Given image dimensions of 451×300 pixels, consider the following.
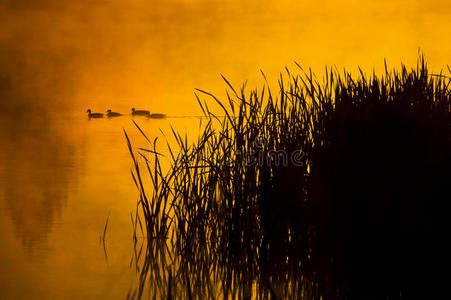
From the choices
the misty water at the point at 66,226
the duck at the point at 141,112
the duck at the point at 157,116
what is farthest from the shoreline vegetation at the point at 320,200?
the duck at the point at 141,112

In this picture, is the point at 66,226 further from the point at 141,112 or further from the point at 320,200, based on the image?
the point at 141,112

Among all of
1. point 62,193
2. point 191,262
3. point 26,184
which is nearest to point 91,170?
point 26,184

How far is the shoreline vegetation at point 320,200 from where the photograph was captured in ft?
11.7

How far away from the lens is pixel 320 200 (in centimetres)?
378

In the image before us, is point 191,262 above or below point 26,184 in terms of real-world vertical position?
below

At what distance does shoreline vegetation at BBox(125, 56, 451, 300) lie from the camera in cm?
356

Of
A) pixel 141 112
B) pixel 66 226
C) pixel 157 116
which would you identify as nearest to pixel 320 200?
pixel 66 226

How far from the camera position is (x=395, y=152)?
3.70 metres

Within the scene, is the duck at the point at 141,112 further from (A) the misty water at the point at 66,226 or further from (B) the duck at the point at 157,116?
(A) the misty water at the point at 66,226

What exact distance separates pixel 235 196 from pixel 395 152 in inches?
40.7

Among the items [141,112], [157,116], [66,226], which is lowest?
→ [66,226]

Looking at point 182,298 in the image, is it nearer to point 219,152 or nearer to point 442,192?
point 219,152

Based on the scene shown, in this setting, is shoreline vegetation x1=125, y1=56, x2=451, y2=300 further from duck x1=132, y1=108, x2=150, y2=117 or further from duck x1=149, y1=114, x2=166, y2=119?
duck x1=132, y1=108, x2=150, y2=117

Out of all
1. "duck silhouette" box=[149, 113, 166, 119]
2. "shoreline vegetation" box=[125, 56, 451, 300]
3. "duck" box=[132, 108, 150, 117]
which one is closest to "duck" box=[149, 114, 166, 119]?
"duck silhouette" box=[149, 113, 166, 119]
